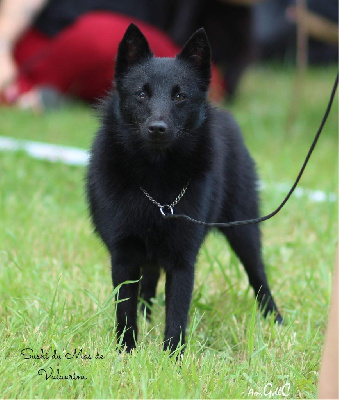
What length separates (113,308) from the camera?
2.67 m

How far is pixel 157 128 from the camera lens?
90.2 inches

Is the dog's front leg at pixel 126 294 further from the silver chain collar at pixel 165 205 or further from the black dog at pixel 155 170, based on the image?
the silver chain collar at pixel 165 205

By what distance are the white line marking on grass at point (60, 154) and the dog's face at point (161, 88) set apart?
203 centimetres

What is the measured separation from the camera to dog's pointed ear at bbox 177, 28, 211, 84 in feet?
8.27

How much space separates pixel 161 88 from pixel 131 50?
238 millimetres

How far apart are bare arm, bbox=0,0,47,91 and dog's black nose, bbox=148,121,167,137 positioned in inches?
171

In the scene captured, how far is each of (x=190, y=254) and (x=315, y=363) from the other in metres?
0.60

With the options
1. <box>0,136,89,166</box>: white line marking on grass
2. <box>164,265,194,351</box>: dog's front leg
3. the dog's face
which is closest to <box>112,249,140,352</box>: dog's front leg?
<box>164,265,194,351</box>: dog's front leg

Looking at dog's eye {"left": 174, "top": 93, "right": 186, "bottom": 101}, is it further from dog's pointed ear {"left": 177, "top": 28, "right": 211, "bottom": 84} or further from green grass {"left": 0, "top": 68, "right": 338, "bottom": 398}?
green grass {"left": 0, "top": 68, "right": 338, "bottom": 398}

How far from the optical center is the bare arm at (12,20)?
6.38m

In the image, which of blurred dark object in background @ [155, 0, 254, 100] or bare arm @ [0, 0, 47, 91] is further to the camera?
blurred dark object in background @ [155, 0, 254, 100]

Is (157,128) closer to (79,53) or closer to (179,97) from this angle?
(179,97)

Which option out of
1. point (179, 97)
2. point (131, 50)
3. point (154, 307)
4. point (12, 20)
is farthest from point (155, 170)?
point (12, 20)

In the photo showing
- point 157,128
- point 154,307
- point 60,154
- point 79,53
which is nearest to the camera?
point 157,128
